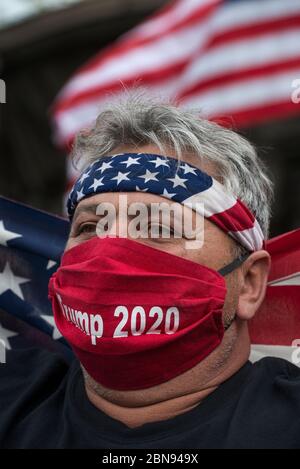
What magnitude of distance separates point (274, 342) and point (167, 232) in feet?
2.36

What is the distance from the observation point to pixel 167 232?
2246mm

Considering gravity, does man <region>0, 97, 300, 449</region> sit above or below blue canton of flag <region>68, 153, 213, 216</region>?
below

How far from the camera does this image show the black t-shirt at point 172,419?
204cm

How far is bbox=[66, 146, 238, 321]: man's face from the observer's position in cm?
223

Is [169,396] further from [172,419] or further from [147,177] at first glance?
[147,177]

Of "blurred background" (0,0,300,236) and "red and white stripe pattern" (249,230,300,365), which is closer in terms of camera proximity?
"red and white stripe pattern" (249,230,300,365)

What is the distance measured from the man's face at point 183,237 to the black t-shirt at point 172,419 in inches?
9.6

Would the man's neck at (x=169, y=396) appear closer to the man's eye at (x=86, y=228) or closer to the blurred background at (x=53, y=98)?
the man's eye at (x=86, y=228)

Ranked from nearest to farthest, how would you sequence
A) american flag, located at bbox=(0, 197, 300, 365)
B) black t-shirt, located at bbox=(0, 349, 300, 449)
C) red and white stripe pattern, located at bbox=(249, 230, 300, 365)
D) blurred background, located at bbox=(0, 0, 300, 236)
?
black t-shirt, located at bbox=(0, 349, 300, 449) < red and white stripe pattern, located at bbox=(249, 230, 300, 365) < american flag, located at bbox=(0, 197, 300, 365) < blurred background, located at bbox=(0, 0, 300, 236)

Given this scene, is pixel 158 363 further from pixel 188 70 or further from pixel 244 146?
pixel 188 70

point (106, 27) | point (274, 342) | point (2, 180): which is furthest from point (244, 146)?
point (2, 180)

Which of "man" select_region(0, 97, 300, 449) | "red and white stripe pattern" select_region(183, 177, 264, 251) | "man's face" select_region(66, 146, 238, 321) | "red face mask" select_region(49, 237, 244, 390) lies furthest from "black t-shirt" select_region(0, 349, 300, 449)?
"red and white stripe pattern" select_region(183, 177, 264, 251)

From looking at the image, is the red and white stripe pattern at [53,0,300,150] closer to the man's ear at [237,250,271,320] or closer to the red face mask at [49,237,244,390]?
the man's ear at [237,250,271,320]
